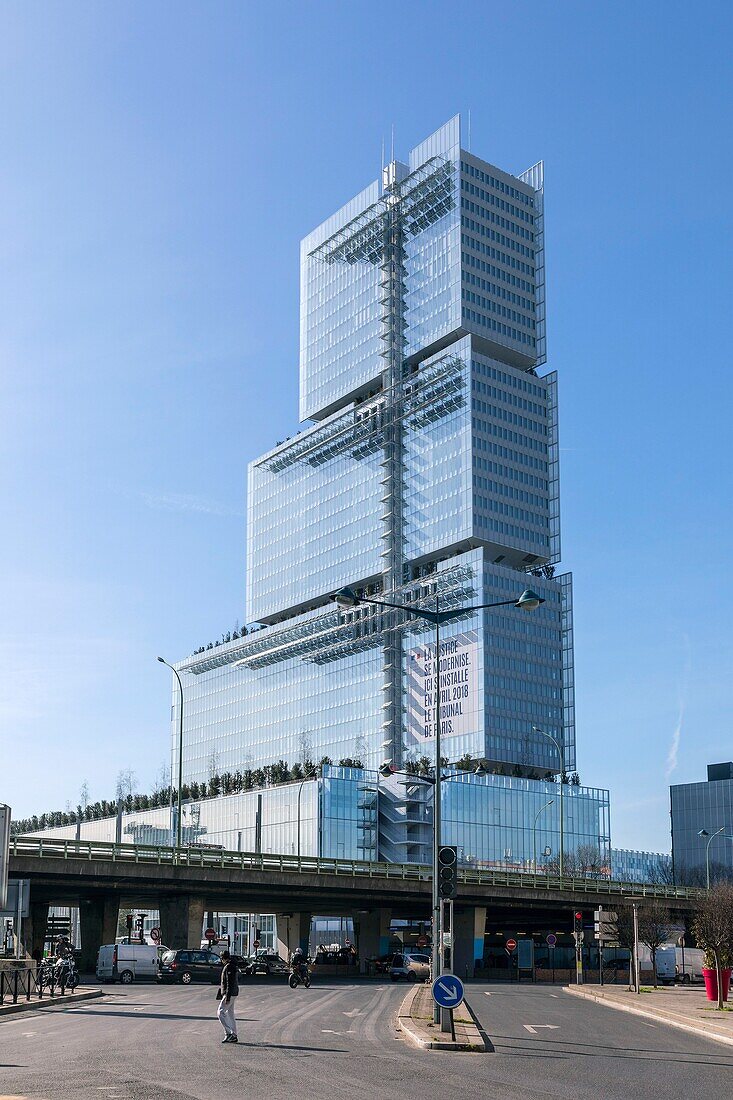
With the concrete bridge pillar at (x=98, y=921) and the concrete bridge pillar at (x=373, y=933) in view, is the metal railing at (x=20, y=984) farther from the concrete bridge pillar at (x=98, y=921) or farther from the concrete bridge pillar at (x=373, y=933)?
the concrete bridge pillar at (x=373, y=933)

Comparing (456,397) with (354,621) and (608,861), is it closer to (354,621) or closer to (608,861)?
(354,621)

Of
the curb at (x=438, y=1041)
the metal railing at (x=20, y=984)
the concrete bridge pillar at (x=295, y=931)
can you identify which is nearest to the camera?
the curb at (x=438, y=1041)

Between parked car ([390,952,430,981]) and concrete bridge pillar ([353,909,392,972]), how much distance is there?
62.4ft

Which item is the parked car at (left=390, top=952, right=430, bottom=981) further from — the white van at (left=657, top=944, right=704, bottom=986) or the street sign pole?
the street sign pole

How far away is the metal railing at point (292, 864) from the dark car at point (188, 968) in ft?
26.5

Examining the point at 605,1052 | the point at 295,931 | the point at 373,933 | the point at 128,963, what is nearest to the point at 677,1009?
the point at 605,1052

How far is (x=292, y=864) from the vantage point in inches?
3164

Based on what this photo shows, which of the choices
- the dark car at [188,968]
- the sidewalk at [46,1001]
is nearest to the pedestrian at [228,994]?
the sidewalk at [46,1001]

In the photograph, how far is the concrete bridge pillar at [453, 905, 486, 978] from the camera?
3462 inches

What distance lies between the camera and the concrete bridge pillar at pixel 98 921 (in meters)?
77.7

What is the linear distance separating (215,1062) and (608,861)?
15492cm

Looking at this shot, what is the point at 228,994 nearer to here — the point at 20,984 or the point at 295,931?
the point at 20,984

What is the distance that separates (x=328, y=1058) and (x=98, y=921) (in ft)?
193

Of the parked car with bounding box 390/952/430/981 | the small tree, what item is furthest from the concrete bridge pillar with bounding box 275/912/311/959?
the small tree
